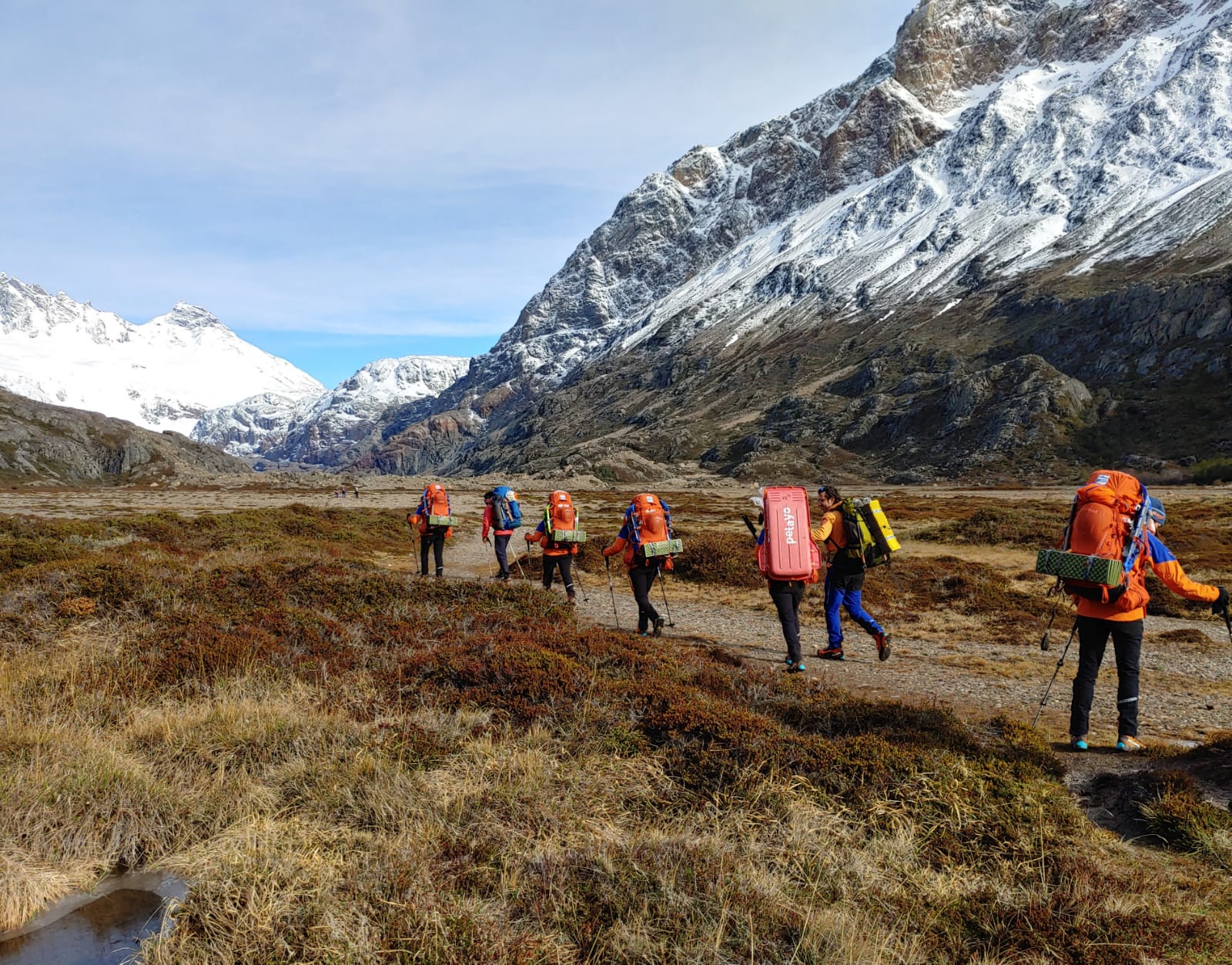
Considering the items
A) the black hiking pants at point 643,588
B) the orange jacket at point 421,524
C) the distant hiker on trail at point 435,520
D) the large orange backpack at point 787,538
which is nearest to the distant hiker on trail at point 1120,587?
the large orange backpack at point 787,538

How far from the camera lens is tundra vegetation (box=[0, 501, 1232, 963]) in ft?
11.4

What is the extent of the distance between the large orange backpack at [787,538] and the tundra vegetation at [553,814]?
1.78 meters

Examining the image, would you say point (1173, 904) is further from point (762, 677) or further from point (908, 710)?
point (762, 677)

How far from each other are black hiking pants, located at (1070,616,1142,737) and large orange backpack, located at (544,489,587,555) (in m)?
9.10

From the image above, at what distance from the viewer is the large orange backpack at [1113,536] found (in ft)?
21.3

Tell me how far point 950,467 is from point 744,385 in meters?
80.3

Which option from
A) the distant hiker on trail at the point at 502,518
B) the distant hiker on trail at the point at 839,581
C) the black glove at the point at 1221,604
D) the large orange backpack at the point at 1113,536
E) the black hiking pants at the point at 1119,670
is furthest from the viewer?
the distant hiker on trail at the point at 502,518

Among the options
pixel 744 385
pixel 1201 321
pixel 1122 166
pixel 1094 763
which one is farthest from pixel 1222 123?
pixel 1094 763

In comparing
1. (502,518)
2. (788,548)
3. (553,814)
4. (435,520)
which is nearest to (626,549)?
(788,548)

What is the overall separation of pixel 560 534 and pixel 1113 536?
32.2 feet

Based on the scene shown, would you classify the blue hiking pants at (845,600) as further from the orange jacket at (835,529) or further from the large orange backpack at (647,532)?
the large orange backpack at (647,532)

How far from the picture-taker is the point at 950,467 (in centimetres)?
10950

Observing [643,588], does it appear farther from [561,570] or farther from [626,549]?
[561,570]

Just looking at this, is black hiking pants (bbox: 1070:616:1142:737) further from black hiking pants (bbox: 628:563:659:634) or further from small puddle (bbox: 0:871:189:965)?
small puddle (bbox: 0:871:189:965)
